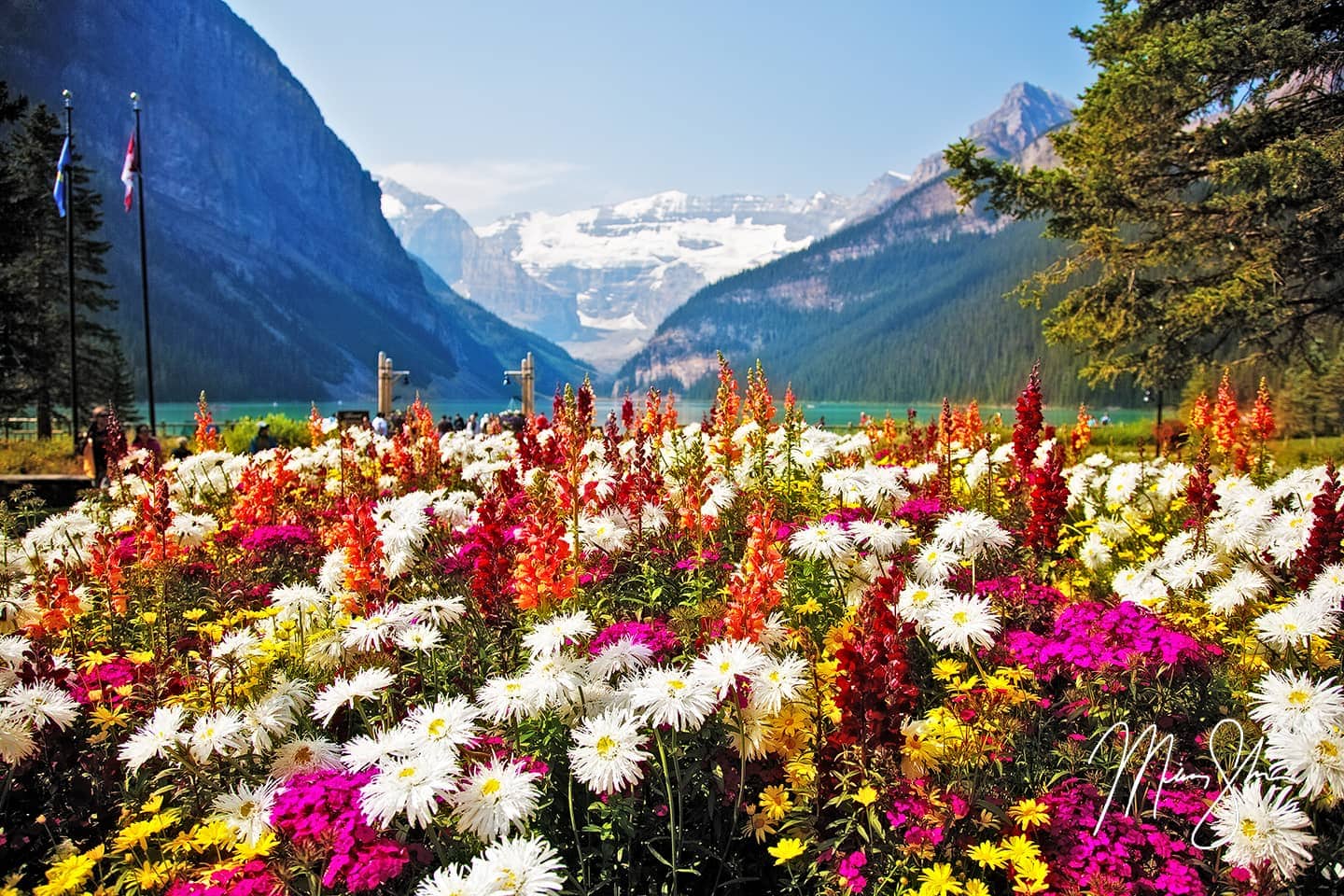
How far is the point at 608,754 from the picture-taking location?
7.30 feet

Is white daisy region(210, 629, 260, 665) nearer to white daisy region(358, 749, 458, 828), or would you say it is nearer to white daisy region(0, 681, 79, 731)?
white daisy region(0, 681, 79, 731)

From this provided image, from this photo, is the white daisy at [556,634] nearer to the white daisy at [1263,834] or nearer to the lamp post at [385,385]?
the white daisy at [1263,834]

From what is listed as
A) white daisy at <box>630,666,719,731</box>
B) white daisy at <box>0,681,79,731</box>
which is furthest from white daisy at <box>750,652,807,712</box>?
white daisy at <box>0,681,79,731</box>

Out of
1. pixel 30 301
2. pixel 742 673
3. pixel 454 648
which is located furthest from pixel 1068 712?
pixel 30 301

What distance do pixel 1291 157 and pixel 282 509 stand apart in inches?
524

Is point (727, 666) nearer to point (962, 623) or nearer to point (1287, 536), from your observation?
point (962, 623)

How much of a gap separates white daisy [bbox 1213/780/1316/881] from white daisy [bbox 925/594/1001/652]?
76 cm

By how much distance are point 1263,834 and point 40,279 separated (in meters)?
39.9

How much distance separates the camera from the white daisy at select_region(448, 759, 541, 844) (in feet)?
6.82

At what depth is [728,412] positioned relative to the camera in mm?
5664

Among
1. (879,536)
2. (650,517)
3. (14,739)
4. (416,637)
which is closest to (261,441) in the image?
(650,517)

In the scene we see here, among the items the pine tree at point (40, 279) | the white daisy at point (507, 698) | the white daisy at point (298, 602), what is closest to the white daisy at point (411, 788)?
the white daisy at point (507, 698)

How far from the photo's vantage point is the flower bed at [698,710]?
2180 millimetres

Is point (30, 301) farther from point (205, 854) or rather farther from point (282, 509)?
point (205, 854)
